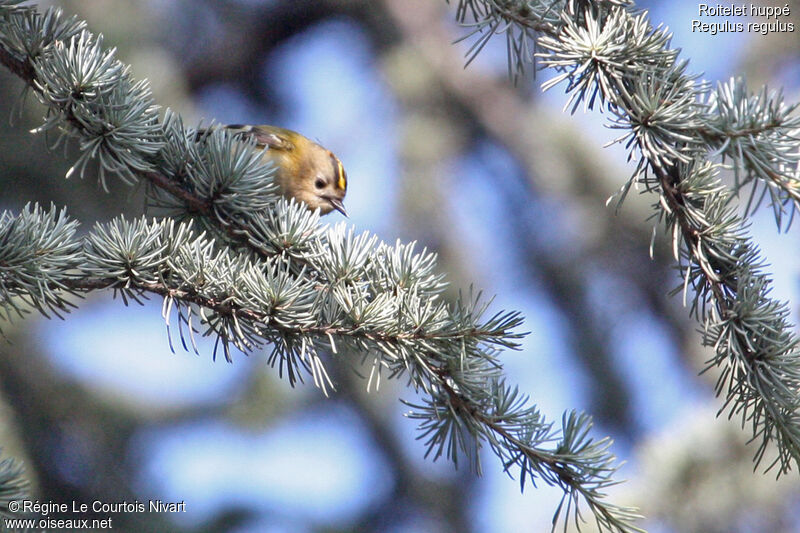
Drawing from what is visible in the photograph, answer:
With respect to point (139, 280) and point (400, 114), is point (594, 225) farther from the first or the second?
point (139, 280)

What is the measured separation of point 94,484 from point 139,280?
8.86ft

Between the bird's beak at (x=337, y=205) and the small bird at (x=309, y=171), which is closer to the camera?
the small bird at (x=309, y=171)

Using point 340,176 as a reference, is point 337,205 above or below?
below

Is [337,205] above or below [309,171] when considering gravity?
below

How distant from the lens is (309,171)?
3.80 meters

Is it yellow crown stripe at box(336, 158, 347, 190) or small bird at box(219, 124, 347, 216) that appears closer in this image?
small bird at box(219, 124, 347, 216)

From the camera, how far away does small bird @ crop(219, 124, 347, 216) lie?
3730 mm

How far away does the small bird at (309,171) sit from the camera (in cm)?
373

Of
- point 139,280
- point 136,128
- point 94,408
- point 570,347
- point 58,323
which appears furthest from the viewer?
point 570,347

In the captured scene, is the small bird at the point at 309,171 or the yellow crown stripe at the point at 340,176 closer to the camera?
the small bird at the point at 309,171

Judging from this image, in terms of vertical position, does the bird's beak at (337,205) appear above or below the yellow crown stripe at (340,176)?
below

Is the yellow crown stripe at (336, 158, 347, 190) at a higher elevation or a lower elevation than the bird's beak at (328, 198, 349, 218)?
higher

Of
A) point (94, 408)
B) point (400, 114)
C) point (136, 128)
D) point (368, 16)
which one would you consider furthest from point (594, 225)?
point (136, 128)

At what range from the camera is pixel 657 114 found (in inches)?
56.9
